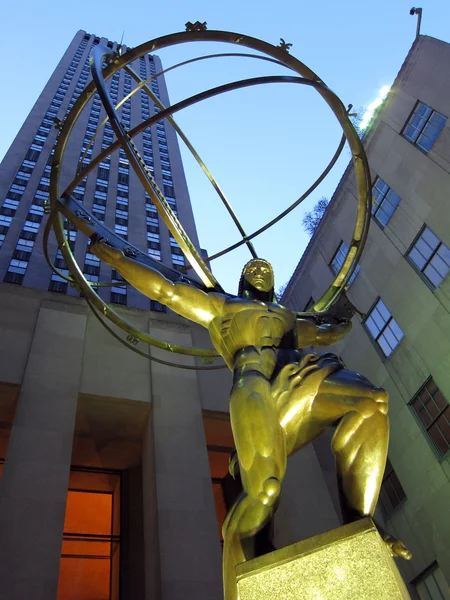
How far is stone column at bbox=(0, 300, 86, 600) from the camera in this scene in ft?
25.5

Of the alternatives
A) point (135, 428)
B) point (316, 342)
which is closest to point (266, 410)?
point (316, 342)

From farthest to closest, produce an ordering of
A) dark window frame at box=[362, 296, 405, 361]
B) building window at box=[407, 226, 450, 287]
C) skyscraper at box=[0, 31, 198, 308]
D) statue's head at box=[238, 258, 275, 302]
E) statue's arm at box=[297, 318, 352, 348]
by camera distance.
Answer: skyscraper at box=[0, 31, 198, 308]
dark window frame at box=[362, 296, 405, 361]
building window at box=[407, 226, 450, 287]
statue's head at box=[238, 258, 275, 302]
statue's arm at box=[297, 318, 352, 348]

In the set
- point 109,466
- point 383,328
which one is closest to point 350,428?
point 109,466

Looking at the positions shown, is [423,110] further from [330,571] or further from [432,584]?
[330,571]

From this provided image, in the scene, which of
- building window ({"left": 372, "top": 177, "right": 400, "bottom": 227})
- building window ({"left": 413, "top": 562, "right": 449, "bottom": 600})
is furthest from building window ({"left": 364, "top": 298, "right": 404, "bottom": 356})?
building window ({"left": 413, "top": 562, "right": 449, "bottom": 600})

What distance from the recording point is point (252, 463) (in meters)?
3.15

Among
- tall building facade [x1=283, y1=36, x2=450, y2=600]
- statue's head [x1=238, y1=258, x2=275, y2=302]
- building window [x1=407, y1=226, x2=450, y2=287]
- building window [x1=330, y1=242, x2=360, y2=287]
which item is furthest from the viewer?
building window [x1=330, y1=242, x2=360, y2=287]

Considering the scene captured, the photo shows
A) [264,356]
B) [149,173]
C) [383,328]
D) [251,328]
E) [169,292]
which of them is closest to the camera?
[264,356]

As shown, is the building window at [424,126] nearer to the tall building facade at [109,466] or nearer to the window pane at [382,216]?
the window pane at [382,216]

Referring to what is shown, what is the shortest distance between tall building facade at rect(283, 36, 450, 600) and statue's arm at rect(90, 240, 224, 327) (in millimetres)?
9568

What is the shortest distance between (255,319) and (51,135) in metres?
30.3

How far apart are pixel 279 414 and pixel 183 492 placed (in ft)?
23.3

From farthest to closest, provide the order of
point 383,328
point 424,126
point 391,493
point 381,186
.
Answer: point 381,186 < point 383,328 < point 424,126 < point 391,493

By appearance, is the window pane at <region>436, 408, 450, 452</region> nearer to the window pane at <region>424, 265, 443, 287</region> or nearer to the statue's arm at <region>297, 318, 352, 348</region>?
the window pane at <region>424, 265, 443, 287</region>
